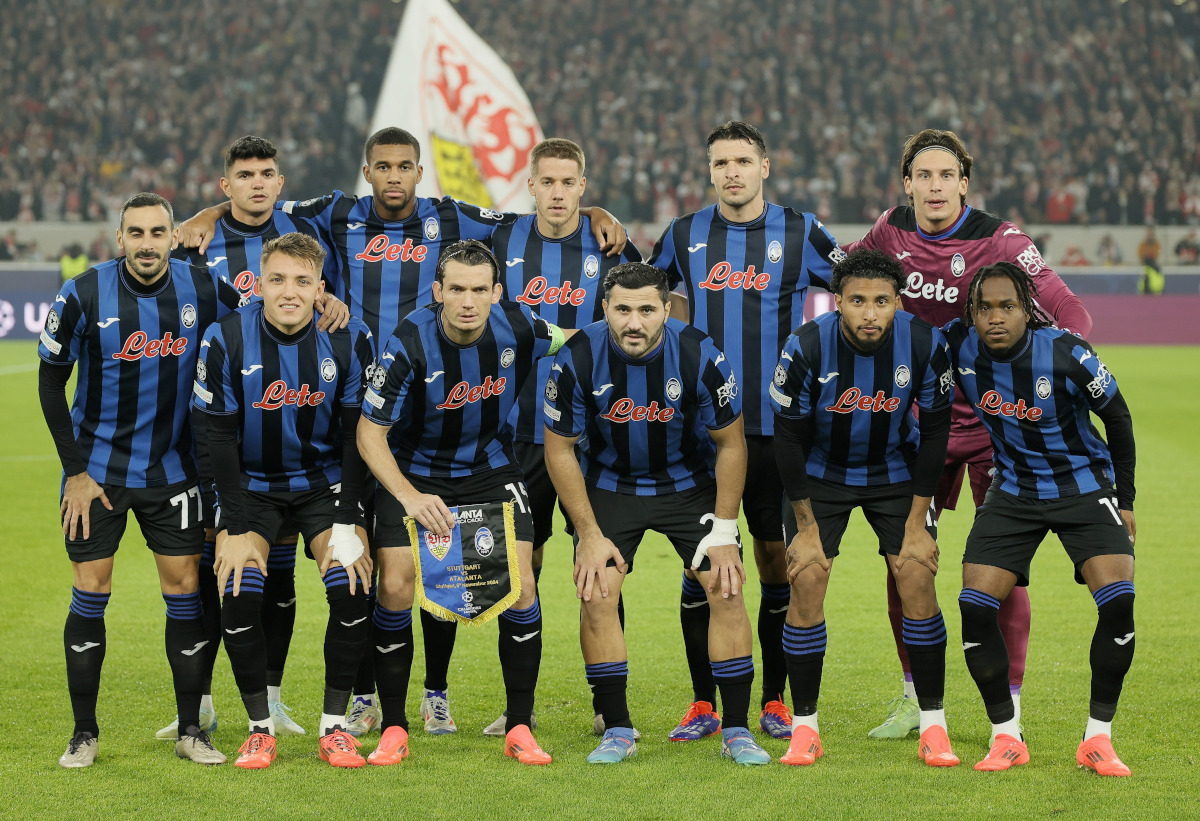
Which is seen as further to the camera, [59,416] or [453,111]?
[453,111]

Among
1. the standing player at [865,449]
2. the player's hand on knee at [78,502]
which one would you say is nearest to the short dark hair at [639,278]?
the standing player at [865,449]

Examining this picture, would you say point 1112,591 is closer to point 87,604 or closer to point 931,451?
point 931,451

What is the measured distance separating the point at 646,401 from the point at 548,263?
103 centimetres

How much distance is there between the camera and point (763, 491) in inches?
192

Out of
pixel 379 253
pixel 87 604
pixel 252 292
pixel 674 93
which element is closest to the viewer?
pixel 87 604

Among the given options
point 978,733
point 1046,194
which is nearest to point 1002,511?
point 978,733

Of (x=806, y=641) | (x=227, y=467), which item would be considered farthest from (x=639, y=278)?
(x=227, y=467)

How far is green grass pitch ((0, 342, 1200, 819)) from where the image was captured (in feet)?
Answer: 12.7


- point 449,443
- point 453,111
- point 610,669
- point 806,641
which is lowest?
point 610,669

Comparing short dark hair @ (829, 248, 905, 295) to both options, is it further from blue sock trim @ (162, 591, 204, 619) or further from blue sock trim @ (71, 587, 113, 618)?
blue sock trim @ (71, 587, 113, 618)

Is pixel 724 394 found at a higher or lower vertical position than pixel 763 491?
higher

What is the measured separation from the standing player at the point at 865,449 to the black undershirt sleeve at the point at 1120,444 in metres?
0.53

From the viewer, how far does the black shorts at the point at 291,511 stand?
14.4ft

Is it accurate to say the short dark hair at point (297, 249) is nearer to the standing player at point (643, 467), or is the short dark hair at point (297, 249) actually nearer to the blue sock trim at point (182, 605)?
the standing player at point (643, 467)
